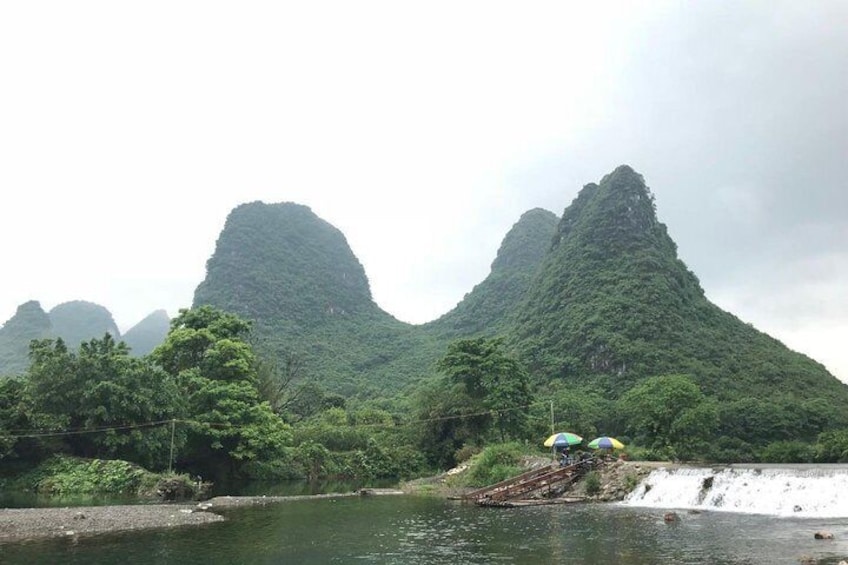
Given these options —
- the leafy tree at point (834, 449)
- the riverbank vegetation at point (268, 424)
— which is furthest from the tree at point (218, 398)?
the leafy tree at point (834, 449)

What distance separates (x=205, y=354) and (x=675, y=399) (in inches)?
1237

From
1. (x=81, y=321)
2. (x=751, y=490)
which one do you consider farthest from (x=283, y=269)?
(x=751, y=490)

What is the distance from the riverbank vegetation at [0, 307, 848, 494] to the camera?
33.6 meters

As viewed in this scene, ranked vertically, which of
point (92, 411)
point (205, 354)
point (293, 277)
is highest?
point (293, 277)

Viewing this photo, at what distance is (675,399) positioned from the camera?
3912 centimetres

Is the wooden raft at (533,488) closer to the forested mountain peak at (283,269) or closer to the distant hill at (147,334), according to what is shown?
the forested mountain peak at (283,269)

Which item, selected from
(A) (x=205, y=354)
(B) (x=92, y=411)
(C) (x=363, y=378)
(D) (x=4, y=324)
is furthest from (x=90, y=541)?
(D) (x=4, y=324)

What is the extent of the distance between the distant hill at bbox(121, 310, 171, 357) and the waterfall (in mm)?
159975

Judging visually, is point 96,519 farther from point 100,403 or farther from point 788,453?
point 788,453

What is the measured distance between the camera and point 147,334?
180500 millimetres

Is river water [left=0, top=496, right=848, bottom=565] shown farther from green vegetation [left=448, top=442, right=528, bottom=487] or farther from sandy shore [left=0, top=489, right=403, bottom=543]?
green vegetation [left=448, top=442, right=528, bottom=487]

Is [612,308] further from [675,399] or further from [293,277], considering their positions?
[293,277]

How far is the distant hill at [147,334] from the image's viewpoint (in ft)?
555

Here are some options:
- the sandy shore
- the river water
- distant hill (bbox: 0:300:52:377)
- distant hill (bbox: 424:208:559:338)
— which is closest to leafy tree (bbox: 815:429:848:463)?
the river water
